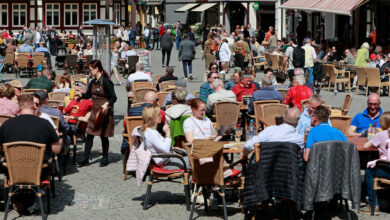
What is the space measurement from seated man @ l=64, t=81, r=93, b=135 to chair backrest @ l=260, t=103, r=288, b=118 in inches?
113

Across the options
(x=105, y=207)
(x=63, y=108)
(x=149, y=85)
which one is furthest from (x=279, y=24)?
(x=105, y=207)

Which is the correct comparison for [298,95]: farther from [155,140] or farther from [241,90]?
[155,140]

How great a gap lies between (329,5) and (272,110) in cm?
1538

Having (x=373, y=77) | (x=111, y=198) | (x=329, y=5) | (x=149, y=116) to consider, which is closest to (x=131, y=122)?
(x=111, y=198)

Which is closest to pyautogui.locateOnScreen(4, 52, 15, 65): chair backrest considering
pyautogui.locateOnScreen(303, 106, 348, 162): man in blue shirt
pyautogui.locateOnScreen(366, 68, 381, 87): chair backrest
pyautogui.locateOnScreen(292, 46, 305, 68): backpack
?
pyautogui.locateOnScreen(292, 46, 305, 68): backpack

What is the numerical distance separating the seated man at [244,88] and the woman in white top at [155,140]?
516cm

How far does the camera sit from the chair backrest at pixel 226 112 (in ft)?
41.4

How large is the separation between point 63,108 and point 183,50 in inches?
529

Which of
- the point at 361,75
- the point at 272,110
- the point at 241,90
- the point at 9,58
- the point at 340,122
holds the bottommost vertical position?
the point at 340,122

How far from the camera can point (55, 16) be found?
53.4 m

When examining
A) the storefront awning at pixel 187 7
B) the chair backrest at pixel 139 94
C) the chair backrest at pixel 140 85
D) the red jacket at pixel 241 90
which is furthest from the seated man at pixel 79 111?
the storefront awning at pixel 187 7

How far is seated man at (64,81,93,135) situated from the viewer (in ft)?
39.8

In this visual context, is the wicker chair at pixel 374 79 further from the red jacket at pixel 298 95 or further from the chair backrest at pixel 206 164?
the chair backrest at pixel 206 164

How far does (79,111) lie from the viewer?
1223cm
